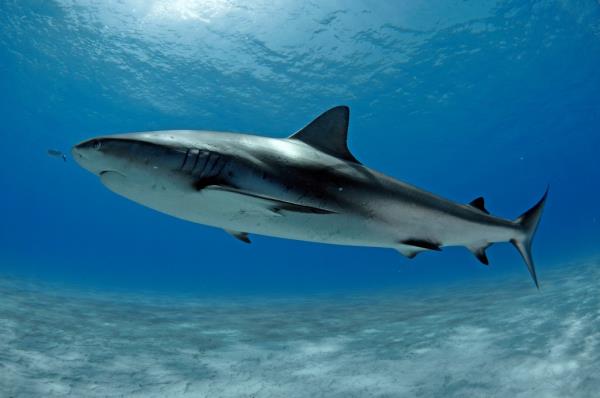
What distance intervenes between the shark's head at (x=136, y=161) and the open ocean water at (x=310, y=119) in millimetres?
2105

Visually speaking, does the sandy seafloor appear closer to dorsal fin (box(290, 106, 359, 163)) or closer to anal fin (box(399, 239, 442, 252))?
anal fin (box(399, 239, 442, 252))

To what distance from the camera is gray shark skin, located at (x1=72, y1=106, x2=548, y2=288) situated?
2.62m

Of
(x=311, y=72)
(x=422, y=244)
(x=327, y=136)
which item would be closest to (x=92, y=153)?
(x=327, y=136)

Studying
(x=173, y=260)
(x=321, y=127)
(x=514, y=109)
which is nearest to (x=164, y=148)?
(x=321, y=127)

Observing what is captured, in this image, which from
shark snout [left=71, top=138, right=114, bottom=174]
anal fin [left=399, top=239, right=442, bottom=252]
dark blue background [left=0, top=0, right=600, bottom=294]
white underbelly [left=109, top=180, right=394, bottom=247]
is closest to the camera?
shark snout [left=71, top=138, right=114, bottom=174]

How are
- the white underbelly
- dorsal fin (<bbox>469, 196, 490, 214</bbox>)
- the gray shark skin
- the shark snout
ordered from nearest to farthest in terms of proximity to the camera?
the shark snout → the gray shark skin → the white underbelly → dorsal fin (<bbox>469, 196, 490, 214</bbox>)

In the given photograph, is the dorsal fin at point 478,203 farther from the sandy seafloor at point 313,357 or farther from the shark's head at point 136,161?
the shark's head at point 136,161

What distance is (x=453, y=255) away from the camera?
10706 cm

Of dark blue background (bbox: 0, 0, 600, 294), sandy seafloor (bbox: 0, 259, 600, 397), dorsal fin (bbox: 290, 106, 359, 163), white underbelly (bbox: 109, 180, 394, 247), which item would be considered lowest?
sandy seafloor (bbox: 0, 259, 600, 397)

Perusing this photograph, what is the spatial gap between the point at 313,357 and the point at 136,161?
11.5 ft

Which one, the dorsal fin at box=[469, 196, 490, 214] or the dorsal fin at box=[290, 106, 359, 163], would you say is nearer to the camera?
the dorsal fin at box=[290, 106, 359, 163]

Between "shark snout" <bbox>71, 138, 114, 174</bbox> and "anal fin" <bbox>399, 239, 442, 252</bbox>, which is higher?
"shark snout" <bbox>71, 138, 114, 174</bbox>

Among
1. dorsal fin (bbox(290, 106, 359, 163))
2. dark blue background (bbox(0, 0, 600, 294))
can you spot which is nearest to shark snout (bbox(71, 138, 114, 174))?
dorsal fin (bbox(290, 106, 359, 163))

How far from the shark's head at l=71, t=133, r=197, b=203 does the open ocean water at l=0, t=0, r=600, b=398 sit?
211 cm
